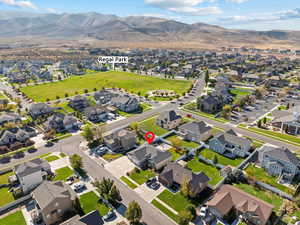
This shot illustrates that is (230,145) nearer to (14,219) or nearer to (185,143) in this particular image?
(185,143)

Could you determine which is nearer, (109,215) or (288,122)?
(109,215)

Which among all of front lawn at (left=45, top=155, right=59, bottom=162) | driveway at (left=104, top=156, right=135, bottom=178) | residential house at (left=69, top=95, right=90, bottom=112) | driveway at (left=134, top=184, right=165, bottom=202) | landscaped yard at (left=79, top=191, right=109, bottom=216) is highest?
residential house at (left=69, top=95, right=90, bottom=112)

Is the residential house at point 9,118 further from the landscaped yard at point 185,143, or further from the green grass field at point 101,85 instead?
the landscaped yard at point 185,143

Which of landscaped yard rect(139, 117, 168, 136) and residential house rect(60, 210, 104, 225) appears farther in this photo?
landscaped yard rect(139, 117, 168, 136)

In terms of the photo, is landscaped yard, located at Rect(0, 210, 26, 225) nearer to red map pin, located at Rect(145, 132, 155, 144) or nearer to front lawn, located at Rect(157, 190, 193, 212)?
front lawn, located at Rect(157, 190, 193, 212)

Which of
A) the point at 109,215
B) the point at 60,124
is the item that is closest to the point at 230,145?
the point at 109,215

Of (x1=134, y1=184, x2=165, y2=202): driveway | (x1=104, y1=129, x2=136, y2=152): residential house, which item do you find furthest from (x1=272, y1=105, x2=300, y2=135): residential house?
(x1=134, y1=184, x2=165, y2=202): driveway
